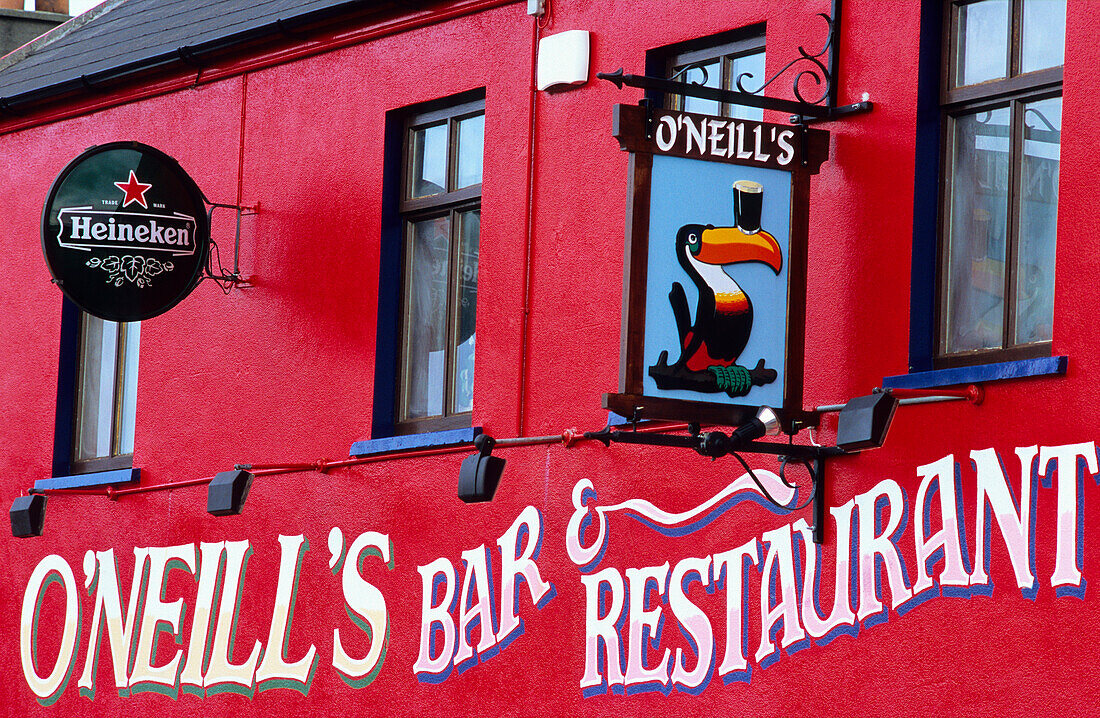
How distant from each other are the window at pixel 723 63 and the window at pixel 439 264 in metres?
1.51

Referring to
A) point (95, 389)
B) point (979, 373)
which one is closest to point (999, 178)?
point (979, 373)

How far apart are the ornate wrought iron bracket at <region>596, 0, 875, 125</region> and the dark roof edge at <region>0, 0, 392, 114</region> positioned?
11.0 feet

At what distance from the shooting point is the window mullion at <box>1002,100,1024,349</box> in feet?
25.7

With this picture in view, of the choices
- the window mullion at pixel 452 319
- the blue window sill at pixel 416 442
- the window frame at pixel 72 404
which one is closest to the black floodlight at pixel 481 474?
the blue window sill at pixel 416 442

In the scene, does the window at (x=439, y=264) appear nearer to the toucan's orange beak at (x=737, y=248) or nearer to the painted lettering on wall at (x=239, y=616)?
the painted lettering on wall at (x=239, y=616)

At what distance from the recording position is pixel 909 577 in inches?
306

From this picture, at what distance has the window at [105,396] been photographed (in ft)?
41.2

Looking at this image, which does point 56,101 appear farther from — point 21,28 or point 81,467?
point 21,28

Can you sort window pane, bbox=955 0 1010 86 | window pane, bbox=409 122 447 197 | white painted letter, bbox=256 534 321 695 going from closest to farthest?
window pane, bbox=955 0 1010 86
window pane, bbox=409 122 447 197
white painted letter, bbox=256 534 321 695

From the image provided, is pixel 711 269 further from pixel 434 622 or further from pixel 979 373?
pixel 434 622

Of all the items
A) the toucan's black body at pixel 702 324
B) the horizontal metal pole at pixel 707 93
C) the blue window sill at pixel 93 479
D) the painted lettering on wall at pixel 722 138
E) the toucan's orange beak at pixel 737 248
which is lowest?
the blue window sill at pixel 93 479

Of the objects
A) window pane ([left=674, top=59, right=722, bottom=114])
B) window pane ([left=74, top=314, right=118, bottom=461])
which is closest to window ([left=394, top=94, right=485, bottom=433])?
window pane ([left=674, top=59, right=722, bottom=114])

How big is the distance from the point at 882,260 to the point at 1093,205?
41.7 inches

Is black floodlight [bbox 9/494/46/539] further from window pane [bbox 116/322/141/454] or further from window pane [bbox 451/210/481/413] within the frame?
window pane [bbox 451/210/481/413]
